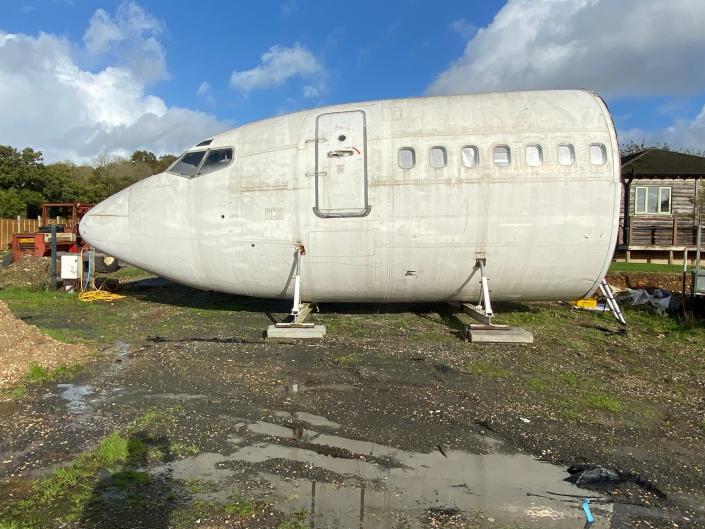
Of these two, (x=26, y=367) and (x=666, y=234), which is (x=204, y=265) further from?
(x=666, y=234)

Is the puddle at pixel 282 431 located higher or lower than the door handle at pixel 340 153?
lower

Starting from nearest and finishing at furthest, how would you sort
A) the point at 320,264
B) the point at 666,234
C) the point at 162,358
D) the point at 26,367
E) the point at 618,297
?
the point at 26,367
the point at 162,358
the point at 320,264
the point at 618,297
the point at 666,234

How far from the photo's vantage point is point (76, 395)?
5980 mm

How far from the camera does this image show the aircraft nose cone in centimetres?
1034

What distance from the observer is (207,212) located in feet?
31.9

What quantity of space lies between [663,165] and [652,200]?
2.72 meters

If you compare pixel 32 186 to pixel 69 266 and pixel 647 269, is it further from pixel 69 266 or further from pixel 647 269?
pixel 647 269

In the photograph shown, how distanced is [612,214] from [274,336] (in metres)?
6.67

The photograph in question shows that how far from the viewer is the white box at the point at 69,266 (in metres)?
14.7

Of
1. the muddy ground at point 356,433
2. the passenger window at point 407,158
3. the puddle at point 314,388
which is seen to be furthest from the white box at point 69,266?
the puddle at point 314,388

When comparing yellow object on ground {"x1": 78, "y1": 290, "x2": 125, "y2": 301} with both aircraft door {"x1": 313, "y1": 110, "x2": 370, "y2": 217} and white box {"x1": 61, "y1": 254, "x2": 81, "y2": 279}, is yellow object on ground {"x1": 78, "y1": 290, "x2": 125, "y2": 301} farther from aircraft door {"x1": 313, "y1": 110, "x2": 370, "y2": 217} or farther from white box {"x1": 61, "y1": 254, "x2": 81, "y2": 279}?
aircraft door {"x1": 313, "y1": 110, "x2": 370, "y2": 217}

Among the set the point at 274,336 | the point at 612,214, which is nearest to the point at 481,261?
the point at 612,214

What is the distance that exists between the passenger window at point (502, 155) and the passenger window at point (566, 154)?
3.04ft

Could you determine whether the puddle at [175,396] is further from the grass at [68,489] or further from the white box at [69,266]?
the white box at [69,266]
